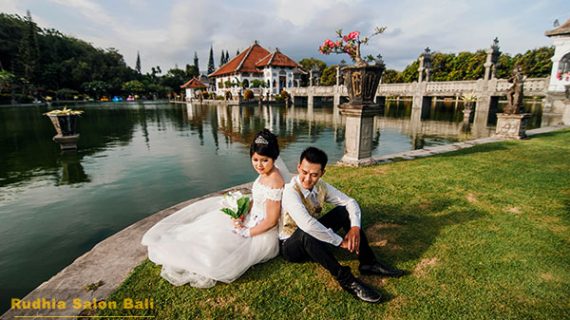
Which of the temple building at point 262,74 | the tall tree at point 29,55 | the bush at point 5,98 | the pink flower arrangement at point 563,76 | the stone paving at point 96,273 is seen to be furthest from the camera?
the temple building at point 262,74

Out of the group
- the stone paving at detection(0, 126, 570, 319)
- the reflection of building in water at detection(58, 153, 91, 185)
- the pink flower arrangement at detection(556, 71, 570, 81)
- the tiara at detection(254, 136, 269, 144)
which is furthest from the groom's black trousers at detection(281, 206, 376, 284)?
the pink flower arrangement at detection(556, 71, 570, 81)

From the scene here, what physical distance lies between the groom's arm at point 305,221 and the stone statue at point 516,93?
11.4 meters

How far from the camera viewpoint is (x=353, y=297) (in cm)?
255

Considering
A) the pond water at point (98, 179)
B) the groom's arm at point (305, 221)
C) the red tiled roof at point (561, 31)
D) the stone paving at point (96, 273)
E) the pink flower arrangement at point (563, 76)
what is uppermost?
the red tiled roof at point (561, 31)

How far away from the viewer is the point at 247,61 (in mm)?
54406

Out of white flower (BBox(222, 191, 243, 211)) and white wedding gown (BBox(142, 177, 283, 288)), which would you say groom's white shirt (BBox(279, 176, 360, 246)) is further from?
white flower (BBox(222, 191, 243, 211))

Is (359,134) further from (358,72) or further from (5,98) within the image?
(5,98)

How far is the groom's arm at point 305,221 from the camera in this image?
103 inches

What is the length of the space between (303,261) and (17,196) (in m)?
6.85

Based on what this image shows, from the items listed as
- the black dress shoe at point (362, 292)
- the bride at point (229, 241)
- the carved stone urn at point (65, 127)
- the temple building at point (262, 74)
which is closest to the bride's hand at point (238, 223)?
the bride at point (229, 241)

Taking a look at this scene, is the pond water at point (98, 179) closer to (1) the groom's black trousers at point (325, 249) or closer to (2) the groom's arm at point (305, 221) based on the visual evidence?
(1) the groom's black trousers at point (325, 249)

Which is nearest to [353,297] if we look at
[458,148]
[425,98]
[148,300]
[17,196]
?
[148,300]

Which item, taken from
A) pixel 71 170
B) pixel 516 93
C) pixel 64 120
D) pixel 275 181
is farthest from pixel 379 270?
pixel 64 120

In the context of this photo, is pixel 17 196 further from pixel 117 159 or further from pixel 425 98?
pixel 425 98
